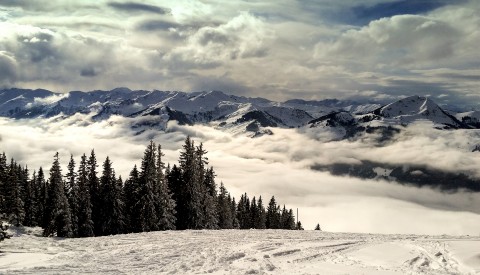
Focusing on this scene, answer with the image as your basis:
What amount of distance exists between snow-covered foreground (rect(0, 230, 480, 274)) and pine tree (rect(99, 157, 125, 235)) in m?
28.6

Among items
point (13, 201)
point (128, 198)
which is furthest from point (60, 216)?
point (13, 201)

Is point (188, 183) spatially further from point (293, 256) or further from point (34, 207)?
point (34, 207)

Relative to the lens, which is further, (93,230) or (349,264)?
(93,230)

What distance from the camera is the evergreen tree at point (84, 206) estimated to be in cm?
5756

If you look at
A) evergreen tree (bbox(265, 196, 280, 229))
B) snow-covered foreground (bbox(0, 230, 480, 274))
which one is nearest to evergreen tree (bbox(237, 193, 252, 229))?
evergreen tree (bbox(265, 196, 280, 229))

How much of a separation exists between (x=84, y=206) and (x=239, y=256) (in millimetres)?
41655

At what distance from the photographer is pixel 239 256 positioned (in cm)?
2322

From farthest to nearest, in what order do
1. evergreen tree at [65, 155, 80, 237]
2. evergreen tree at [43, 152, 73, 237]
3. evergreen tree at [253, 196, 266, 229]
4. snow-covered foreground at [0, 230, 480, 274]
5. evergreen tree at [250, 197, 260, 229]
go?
1. evergreen tree at [250, 197, 260, 229]
2. evergreen tree at [253, 196, 266, 229]
3. evergreen tree at [65, 155, 80, 237]
4. evergreen tree at [43, 152, 73, 237]
5. snow-covered foreground at [0, 230, 480, 274]

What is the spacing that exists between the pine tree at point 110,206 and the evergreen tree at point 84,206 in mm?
1926

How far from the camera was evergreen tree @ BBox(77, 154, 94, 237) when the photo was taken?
5756cm

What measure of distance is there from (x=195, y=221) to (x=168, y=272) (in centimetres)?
3648

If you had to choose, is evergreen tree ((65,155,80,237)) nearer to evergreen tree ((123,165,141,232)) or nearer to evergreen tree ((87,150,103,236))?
evergreen tree ((87,150,103,236))

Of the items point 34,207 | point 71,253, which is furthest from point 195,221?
point 34,207

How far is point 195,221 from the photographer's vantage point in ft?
182
